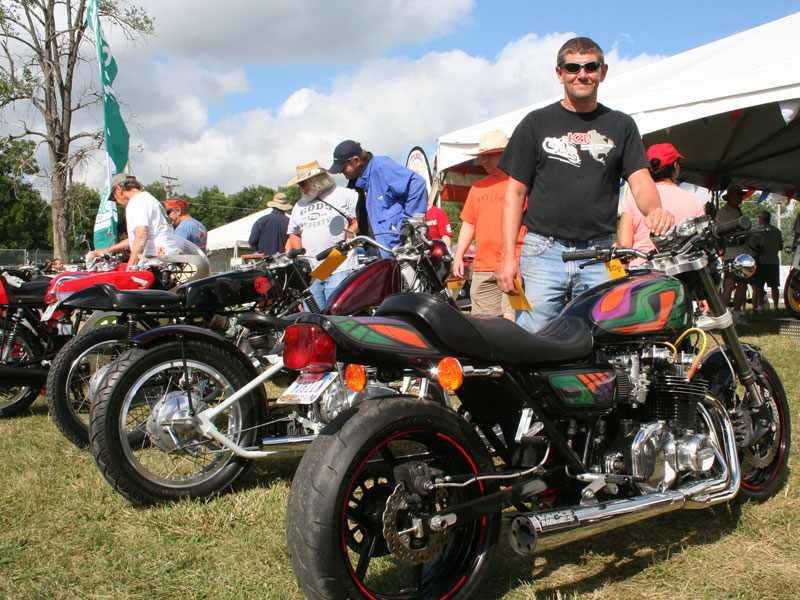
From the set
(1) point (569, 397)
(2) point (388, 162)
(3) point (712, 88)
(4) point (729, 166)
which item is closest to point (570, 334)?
(1) point (569, 397)

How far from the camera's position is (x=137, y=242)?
5.24 m

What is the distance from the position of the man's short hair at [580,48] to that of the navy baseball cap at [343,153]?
237 centimetres

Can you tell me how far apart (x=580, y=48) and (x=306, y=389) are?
2.01 meters

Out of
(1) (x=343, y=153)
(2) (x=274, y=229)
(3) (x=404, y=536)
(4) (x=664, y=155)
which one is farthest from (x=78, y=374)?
(2) (x=274, y=229)

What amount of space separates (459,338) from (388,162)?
353cm

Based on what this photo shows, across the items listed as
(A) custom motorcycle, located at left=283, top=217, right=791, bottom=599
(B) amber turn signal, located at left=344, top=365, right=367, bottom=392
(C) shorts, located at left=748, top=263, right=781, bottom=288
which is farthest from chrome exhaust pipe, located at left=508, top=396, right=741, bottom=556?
(C) shorts, located at left=748, top=263, right=781, bottom=288

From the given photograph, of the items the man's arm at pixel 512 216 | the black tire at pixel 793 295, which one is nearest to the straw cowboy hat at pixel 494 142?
the man's arm at pixel 512 216

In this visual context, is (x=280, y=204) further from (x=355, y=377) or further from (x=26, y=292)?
(x=355, y=377)

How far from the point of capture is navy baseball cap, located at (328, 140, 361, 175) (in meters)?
5.17

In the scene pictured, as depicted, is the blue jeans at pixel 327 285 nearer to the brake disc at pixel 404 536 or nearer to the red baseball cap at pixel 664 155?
the red baseball cap at pixel 664 155

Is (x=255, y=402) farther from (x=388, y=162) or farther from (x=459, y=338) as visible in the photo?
(x=388, y=162)

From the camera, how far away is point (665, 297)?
238cm

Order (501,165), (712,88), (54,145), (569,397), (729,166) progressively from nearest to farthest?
(569,397)
(501,165)
(712,88)
(729,166)
(54,145)

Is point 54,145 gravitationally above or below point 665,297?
above
